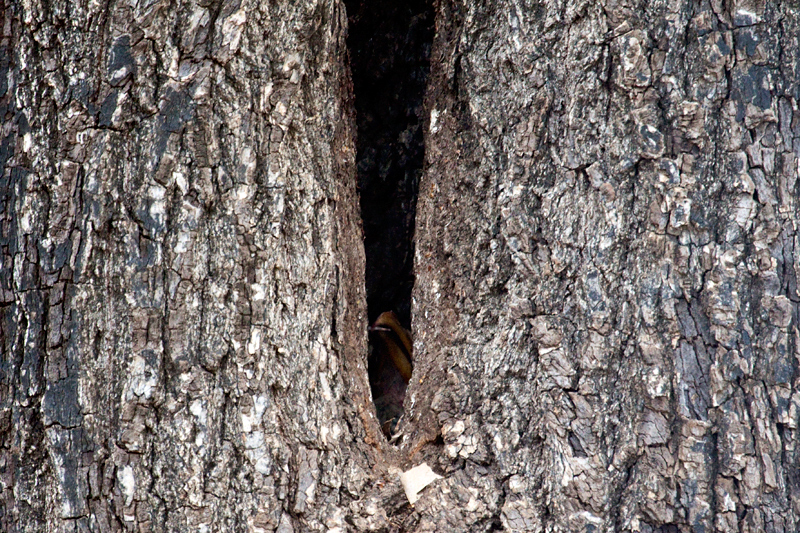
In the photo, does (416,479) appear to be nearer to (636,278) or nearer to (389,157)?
(636,278)

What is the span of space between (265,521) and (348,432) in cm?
28

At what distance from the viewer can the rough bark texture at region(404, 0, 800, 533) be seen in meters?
1.38

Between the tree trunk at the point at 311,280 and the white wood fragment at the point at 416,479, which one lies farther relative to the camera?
the white wood fragment at the point at 416,479

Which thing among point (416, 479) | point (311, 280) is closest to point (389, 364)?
point (416, 479)

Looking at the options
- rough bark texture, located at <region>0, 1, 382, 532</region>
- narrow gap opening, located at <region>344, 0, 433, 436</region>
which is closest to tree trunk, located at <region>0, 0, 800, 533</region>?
rough bark texture, located at <region>0, 1, 382, 532</region>

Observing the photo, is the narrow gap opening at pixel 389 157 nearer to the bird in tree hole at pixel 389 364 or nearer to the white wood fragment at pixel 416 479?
the bird in tree hole at pixel 389 364

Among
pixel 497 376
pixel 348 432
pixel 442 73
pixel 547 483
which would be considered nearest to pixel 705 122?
pixel 442 73

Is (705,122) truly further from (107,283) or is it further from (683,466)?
(107,283)

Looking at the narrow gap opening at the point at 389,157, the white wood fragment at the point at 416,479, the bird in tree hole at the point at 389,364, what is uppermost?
the narrow gap opening at the point at 389,157

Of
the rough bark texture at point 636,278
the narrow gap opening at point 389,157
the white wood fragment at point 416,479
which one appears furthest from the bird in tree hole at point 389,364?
the rough bark texture at point 636,278

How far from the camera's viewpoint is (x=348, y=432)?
153 centimetres

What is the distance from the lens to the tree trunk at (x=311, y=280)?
54.8 inches

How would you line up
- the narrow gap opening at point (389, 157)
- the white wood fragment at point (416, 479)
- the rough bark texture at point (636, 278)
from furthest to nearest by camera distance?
the narrow gap opening at point (389, 157), the white wood fragment at point (416, 479), the rough bark texture at point (636, 278)

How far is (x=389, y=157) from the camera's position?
79.0 inches
